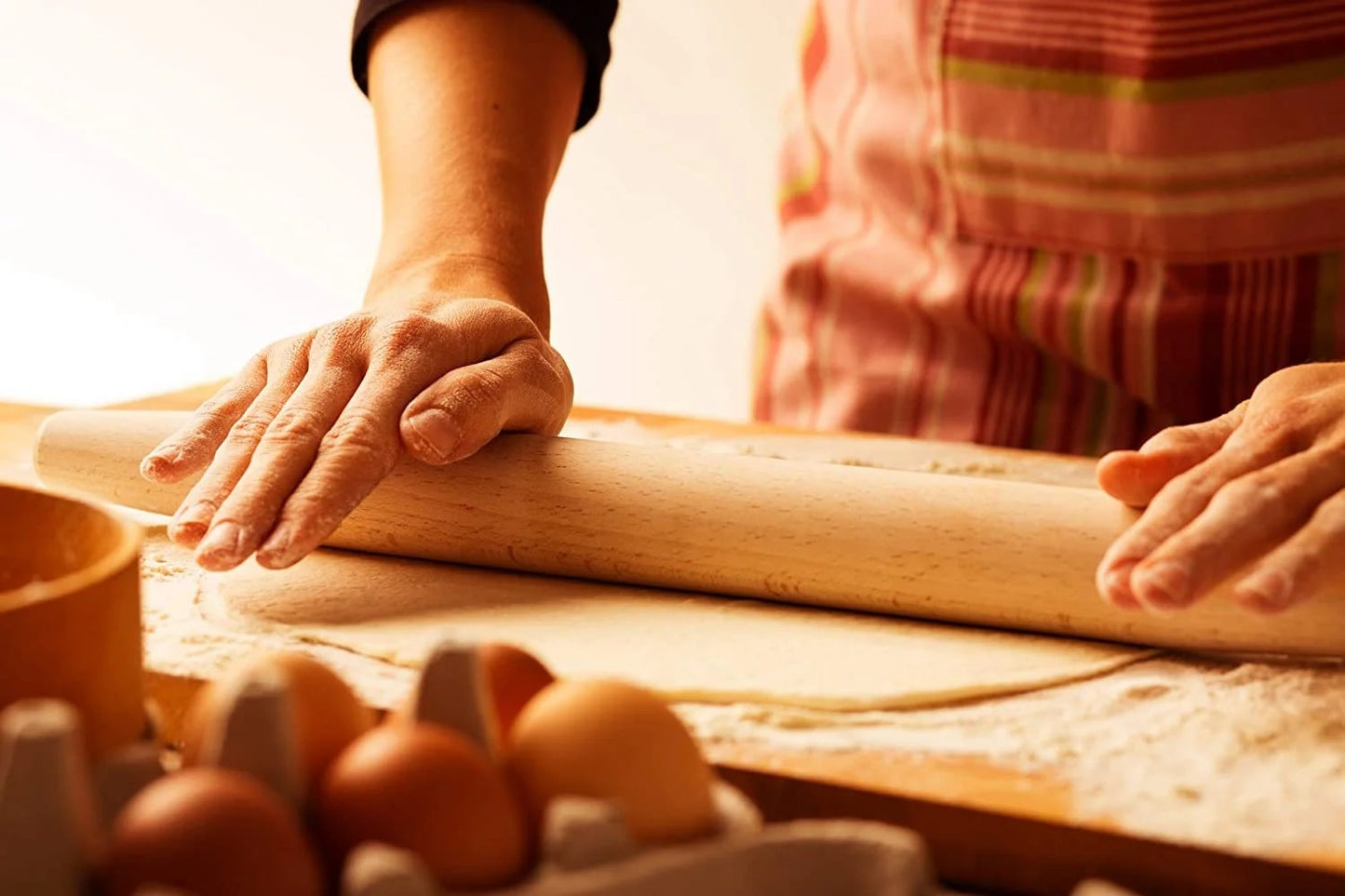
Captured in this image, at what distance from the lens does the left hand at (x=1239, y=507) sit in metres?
1.01

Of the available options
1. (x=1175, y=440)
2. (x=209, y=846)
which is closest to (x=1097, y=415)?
(x=1175, y=440)

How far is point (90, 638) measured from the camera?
68 cm

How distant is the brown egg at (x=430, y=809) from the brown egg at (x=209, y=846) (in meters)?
0.03

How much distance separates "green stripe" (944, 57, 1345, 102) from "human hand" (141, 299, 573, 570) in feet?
2.53

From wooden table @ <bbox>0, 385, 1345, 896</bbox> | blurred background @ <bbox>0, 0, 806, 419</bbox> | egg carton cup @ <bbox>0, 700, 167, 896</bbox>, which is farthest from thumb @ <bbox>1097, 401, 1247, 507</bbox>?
blurred background @ <bbox>0, 0, 806, 419</bbox>

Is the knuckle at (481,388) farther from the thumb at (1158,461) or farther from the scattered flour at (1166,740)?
the thumb at (1158,461)

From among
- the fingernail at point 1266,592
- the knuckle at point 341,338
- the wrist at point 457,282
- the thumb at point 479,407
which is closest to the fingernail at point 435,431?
the thumb at point 479,407

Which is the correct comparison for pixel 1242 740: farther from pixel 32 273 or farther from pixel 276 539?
pixel 32 273

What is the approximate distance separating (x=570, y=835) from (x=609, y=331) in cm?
368

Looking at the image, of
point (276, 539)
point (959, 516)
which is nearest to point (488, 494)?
point (276, 539)

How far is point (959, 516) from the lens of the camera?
4.12 feet

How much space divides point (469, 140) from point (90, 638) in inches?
45.7

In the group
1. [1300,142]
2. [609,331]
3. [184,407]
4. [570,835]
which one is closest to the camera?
[570,835]

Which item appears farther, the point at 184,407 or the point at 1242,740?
the point at 184,407
